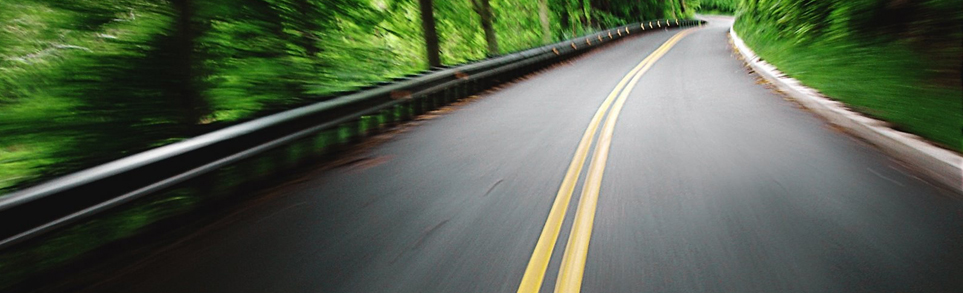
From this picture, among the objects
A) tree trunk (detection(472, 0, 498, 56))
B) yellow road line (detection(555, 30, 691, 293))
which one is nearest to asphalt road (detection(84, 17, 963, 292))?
yellow road line (detection(555, 30, 691, 293))

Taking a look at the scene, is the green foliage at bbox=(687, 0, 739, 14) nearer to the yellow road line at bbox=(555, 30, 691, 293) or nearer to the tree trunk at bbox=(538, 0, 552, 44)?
the tree trunk at bbox=(538, 0, 552, 44)

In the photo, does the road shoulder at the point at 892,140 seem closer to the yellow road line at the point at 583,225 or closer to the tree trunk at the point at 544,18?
the yellow road line at the point at 583,225

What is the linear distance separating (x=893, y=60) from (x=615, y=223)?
234 inches

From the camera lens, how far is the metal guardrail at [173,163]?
2697mm

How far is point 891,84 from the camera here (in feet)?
20.8

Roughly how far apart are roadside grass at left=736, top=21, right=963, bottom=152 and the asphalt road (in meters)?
0.63

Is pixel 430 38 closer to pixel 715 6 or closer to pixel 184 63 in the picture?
pixel 184 63

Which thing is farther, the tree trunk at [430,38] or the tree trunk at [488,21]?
the tree trunk at [488,21]

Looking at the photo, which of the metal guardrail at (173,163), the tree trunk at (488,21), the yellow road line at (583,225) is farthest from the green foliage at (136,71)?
the tree trunk at (488,21)

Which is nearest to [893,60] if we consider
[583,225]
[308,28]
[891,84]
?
[891,84]

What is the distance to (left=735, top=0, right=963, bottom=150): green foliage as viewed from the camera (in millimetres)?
5344

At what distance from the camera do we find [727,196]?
4.07 meters

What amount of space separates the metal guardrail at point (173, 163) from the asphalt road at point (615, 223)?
481 millimetres

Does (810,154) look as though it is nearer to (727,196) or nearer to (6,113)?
(727,196)
